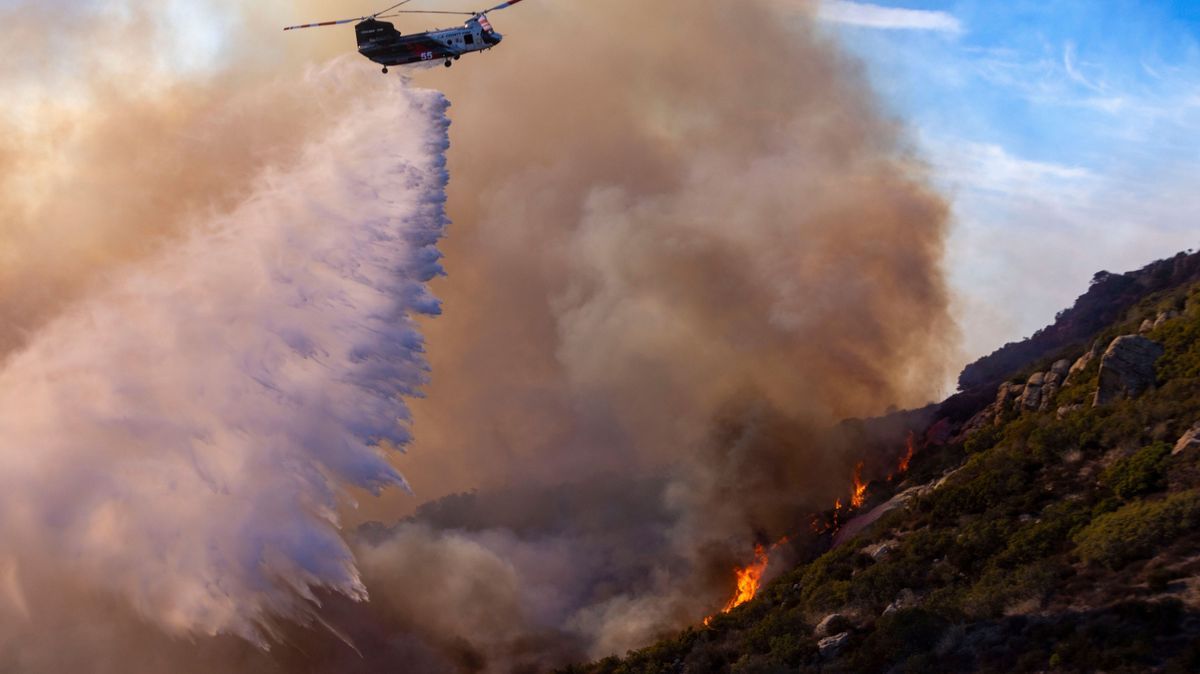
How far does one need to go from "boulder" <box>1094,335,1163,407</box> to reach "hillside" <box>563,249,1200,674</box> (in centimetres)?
11

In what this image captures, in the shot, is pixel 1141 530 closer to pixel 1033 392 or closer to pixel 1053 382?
pixel 1053 382

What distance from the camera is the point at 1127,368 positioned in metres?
71.8

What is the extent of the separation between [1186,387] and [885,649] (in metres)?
32.7

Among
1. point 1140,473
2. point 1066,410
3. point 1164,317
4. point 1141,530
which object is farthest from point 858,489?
point 1141,530

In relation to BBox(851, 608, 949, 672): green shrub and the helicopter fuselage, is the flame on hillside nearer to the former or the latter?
BBox(851, 608, 949, 672): green shrub

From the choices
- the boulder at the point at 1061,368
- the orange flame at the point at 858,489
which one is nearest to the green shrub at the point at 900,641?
the orange flame at the point at 858,489

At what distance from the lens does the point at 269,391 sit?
55.7m

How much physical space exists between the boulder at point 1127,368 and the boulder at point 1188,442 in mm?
13071

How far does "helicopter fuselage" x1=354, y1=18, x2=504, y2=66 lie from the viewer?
6091 cm

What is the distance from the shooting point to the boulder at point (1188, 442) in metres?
55.9

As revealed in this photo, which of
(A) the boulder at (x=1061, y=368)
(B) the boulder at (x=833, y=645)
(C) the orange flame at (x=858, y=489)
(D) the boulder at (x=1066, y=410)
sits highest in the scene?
(A) the boulder at (x=1061, y=368)

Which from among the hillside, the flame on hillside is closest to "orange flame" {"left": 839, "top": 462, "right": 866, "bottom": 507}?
the flame on hillside

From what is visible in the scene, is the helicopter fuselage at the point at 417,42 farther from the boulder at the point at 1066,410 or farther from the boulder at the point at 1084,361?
the boulder at the point at 1084,361

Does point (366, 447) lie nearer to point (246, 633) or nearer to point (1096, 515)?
point (246, 633)
